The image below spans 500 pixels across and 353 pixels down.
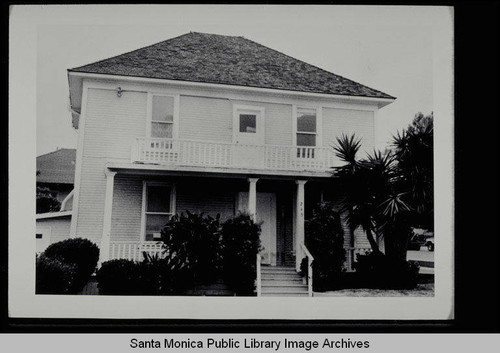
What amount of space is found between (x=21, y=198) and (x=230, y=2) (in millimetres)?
3578

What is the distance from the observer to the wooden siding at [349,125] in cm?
789

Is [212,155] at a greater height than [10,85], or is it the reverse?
[10,85]

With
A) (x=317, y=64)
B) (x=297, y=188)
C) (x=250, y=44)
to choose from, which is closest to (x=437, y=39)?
(x=317, y=64)

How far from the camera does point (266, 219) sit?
8867mm

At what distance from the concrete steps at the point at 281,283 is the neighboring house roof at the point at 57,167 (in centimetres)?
333

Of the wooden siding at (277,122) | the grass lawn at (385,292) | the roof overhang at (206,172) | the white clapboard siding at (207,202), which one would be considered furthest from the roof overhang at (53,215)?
the grass lawn at (385,292)

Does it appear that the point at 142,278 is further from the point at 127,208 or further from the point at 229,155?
the point at 229,155

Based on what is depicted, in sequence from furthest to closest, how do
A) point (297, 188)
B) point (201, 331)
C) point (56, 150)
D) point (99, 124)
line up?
1. point (297, 188)
2. point (99, 124)
3. point (56, 150)
4. point (201, 331)

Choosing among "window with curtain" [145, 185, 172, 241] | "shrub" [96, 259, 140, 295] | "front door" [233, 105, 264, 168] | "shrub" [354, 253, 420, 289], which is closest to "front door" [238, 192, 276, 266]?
"front door" [233, 105, 264, 168]

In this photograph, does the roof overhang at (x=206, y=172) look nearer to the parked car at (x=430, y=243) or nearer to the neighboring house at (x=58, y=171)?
the neighboring house at (x=58, y=171)

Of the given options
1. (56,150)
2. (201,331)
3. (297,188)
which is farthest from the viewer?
(297,188)

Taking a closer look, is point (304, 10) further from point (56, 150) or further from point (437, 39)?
point (56, 150)

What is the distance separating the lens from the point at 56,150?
7.09 meters

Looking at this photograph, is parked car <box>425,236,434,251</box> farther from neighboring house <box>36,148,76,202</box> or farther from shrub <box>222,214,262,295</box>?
neighboring house <box>36,148,76,202</box>
